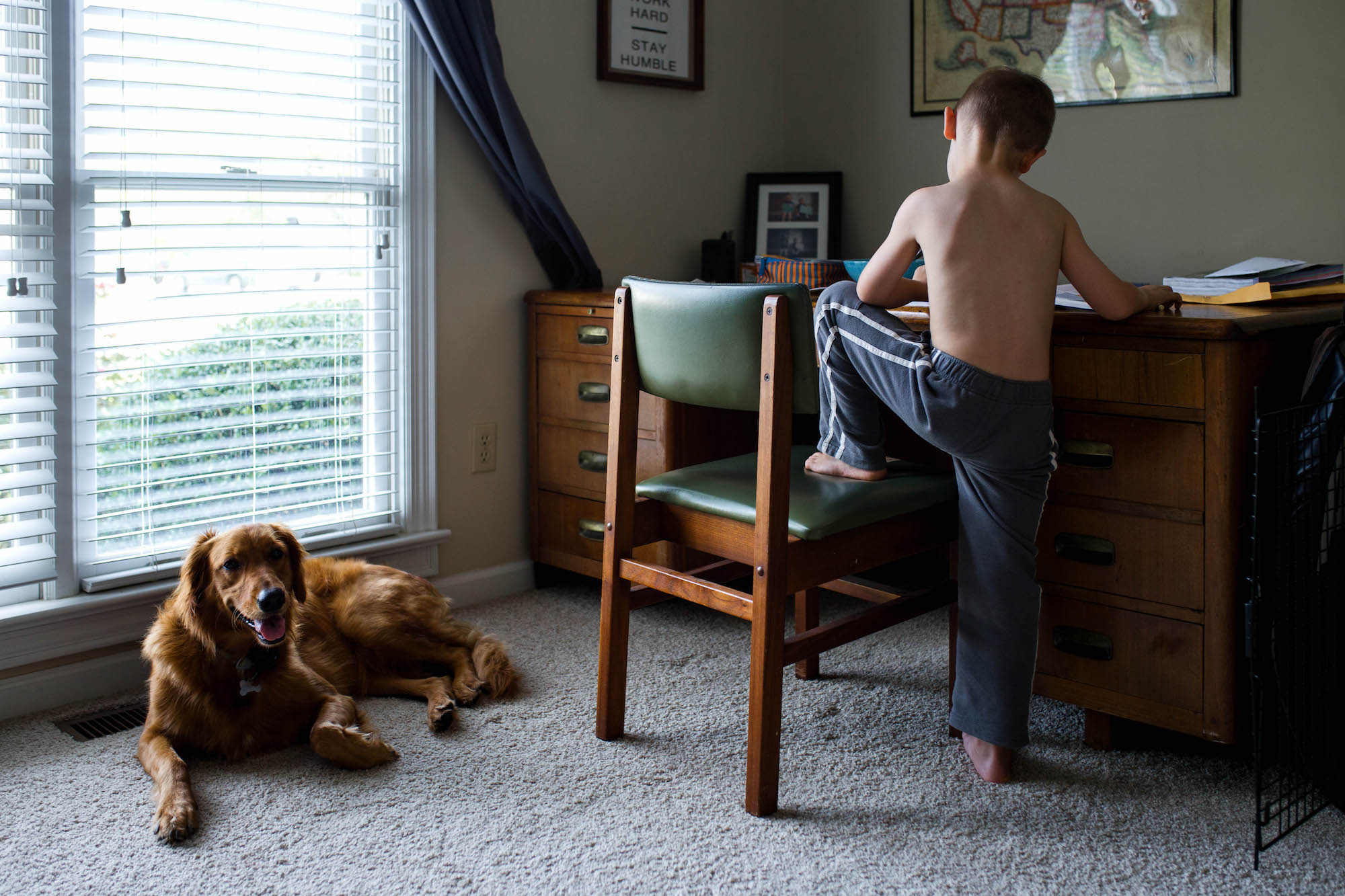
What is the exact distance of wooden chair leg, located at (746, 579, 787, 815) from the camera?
1741mm

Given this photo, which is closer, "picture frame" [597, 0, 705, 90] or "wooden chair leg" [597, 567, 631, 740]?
"wooden chair leg" [597, 567, 631, 740]

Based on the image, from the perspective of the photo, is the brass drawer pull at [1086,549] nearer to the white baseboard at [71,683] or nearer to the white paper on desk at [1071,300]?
the white paper on desk at [1071,300]

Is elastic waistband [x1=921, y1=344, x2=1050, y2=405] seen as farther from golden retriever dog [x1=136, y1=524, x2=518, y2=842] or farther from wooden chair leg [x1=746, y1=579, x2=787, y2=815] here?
golden retriever dog [x1=136, y1=524, x2=518, y2=842]

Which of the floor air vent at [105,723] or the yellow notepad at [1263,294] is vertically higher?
the yellow notepad at [1263,294]

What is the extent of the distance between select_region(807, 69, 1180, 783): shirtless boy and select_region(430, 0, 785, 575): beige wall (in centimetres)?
120

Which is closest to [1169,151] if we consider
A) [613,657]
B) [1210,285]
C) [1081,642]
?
[1210,285]

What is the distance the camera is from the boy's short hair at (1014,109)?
5.75 feet

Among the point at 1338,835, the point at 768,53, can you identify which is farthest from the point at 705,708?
the point at 768,53

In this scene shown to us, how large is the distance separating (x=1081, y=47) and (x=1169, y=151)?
0.34 meters

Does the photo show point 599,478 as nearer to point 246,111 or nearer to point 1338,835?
point 246,111

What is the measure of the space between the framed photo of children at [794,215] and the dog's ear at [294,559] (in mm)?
1773

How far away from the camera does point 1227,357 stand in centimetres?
173

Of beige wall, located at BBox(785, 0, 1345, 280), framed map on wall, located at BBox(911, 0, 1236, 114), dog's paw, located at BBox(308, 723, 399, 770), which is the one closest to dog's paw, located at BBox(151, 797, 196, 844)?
dog's paw, located at BBox(308, 723, 399, 770)

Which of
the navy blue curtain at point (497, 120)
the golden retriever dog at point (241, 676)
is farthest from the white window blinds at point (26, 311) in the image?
the navy blue curtain at point (497, 120)
